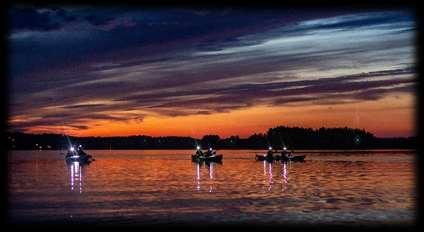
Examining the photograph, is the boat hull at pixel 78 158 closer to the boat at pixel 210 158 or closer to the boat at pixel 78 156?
the boat at pixel 78 156

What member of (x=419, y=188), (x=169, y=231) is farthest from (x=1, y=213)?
(x=419, y=188)

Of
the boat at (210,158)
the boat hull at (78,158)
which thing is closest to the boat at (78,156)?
the boat hull at (78,158)

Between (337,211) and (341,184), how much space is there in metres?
14.8

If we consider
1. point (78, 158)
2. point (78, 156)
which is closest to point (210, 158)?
point (78, 158)

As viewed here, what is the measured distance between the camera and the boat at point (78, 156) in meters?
63.9

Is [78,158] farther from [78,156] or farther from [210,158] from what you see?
[210,158]

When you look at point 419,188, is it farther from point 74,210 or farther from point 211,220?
point 74,210

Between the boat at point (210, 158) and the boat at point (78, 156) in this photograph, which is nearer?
the boat at point (210, 158)

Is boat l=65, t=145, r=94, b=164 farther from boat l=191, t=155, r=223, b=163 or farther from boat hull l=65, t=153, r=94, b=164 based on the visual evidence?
boat l=191, t=155, r=223, b=163

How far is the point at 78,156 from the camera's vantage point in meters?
64.9

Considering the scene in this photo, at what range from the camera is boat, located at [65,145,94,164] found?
63875mm

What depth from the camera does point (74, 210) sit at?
18891 millimetres

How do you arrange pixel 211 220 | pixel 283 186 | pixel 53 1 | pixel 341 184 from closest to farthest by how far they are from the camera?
pixel 53 1, pixel 211 220, pixel 283 186, pixel 341 184

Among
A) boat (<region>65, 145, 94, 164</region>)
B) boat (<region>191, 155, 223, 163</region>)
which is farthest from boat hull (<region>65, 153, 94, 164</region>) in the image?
boat (<region>191, 155, 223, 163</region>)
